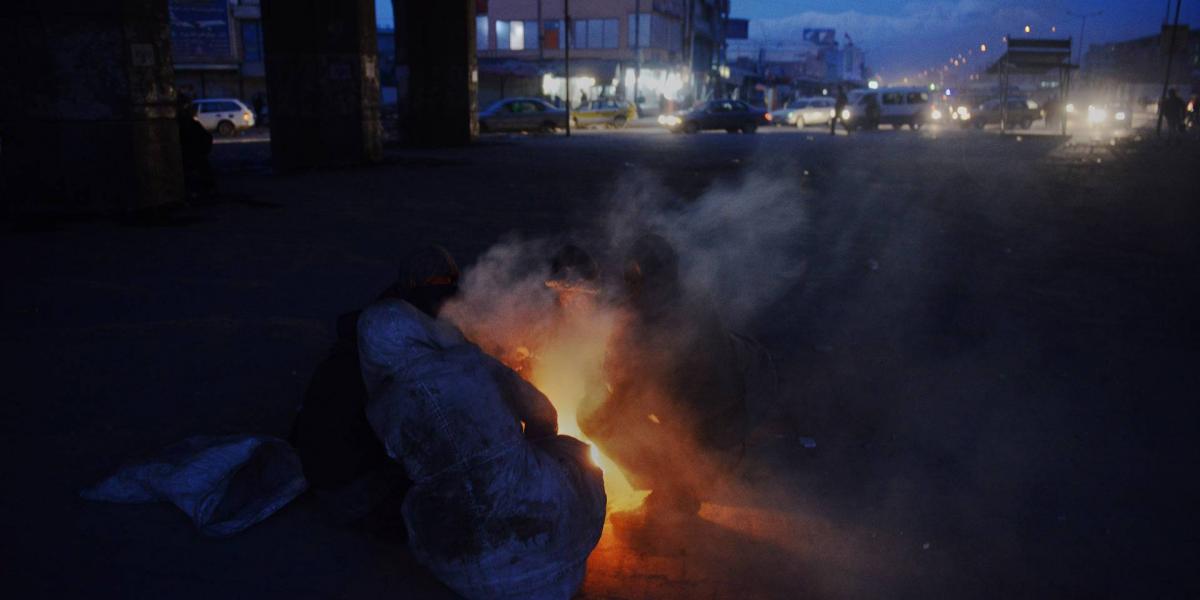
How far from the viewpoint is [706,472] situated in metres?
3.50

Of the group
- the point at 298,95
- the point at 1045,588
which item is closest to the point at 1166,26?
the point at 298,95

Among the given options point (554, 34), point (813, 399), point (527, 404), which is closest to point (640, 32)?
point (554, 34)

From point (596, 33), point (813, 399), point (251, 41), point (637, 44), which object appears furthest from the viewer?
point (596, 33)

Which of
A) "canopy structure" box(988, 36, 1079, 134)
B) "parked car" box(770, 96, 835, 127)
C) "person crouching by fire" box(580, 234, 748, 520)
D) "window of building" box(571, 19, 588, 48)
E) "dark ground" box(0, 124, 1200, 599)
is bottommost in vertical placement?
"dark ground" box(0, 124, 1200, 599)

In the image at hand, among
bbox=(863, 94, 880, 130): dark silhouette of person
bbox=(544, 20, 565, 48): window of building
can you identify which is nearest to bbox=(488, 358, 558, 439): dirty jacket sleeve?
bbox=(863, 94, 880, 130): dark silhouette of person

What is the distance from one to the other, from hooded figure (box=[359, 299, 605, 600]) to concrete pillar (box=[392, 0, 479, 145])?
20.8 meters

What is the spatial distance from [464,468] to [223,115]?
3098 centimetres

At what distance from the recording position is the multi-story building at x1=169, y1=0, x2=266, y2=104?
41094mm

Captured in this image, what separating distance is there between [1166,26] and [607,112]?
22.4 metres

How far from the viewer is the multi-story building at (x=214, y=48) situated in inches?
1618

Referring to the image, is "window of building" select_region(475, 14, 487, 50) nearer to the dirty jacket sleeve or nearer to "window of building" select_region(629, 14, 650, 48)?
"window of building" select_region(629, 14, 650, 48)

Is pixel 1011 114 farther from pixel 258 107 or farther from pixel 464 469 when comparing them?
pixel 464 469

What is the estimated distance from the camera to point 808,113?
37438 millimetres

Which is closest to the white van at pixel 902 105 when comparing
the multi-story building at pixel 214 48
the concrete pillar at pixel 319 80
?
the concrete pillar at pixel 319 80
